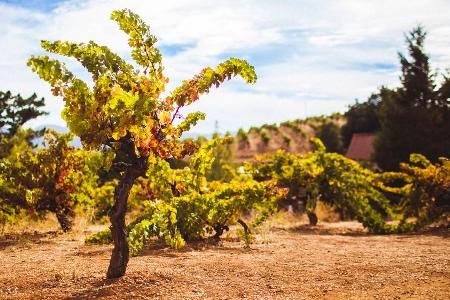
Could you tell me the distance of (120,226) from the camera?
4.70m

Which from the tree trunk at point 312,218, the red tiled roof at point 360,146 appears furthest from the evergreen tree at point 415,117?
the red tiled roof at point 360,146

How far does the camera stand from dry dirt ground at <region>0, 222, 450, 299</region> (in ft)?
14.3

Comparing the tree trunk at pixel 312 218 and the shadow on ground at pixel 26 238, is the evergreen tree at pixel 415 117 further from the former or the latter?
the shadow on ground at pixel 26 238

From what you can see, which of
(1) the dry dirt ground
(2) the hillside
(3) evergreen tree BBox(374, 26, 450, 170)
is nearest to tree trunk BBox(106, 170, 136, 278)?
(1) the dry dirt ground

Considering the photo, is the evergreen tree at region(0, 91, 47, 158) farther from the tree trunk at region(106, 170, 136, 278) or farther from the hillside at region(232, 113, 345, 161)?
the hillside at region(232, 113, 345, 161)

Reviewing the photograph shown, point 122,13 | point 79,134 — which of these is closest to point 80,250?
point 79,134

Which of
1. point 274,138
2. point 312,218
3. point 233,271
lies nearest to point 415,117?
point 312,218

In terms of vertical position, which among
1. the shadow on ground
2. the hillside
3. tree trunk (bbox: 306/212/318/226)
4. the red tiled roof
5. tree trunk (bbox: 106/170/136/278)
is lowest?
tree trunk (bbox: 306/212/318/226)

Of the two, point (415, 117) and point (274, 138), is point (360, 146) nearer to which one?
point (274, 138)

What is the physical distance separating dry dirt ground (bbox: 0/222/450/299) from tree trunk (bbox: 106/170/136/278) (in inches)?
5.5

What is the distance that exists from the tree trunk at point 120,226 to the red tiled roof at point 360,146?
85.1 feet

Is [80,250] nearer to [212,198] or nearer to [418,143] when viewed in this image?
[212,198]

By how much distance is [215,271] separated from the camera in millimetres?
5168

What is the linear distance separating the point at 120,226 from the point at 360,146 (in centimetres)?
2721
